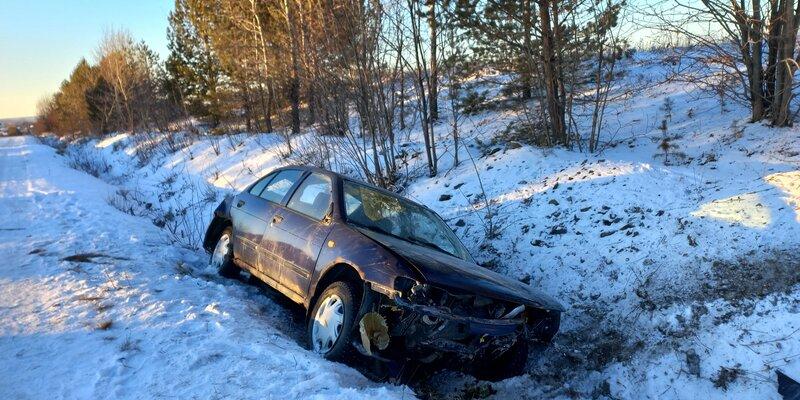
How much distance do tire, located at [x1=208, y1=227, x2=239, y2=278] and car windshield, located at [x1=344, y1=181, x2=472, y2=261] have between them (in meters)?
1.91

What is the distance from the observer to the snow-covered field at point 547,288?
12.1 ft

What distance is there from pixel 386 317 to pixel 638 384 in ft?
7.07

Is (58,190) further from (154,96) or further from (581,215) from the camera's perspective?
(154,96)

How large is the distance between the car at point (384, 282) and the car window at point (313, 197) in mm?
14

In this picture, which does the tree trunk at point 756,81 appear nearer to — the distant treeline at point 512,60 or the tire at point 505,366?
the distant treeline at point 512,60

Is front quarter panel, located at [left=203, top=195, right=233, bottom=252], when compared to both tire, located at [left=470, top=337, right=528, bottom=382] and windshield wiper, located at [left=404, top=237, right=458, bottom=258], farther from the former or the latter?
tire, located at [left=470, top=337, right=528, bottom=382]

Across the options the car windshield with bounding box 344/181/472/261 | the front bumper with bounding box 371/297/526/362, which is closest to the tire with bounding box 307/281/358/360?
the front bumper with bounding box 371/297/526/362

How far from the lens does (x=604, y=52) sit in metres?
10.1

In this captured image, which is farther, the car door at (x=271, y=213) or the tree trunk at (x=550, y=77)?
the tree trunk at (x=550, y=77)

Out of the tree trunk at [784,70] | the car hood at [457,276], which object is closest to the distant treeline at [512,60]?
the tree trunk at [784,70]

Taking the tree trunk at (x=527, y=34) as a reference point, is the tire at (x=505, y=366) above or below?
below

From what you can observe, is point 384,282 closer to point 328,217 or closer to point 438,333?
point 438,333

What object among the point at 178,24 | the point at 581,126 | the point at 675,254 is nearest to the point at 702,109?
the point at 581,126

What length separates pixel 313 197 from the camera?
17.4 feet
